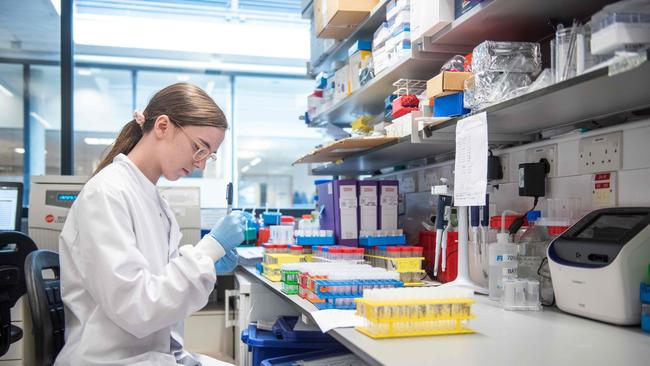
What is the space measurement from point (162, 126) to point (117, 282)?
0.50m

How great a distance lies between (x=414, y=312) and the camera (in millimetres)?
1152

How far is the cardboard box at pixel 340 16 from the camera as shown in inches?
94.4

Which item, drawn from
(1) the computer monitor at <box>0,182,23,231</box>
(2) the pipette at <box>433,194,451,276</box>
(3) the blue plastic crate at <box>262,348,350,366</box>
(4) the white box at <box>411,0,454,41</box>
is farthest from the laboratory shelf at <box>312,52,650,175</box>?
(1) the computer monitor at <box>0,182,23,231</box>

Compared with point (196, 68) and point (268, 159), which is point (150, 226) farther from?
point (268, 159)

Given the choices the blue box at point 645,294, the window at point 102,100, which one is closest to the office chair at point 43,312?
the blue box at point 645,294

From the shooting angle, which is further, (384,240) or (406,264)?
(384,240)

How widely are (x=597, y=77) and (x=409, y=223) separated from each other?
1.71m

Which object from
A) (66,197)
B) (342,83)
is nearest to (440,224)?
(342,83)

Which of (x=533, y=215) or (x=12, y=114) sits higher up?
(x=12, y=114)

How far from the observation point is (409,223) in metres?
2.63

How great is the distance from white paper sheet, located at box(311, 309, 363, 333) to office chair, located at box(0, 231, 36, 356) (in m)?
1.68

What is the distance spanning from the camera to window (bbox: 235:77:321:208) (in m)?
5.90

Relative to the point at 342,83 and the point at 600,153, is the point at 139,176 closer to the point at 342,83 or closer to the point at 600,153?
the point at 600,153

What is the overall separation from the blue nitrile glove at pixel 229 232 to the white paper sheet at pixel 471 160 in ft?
2.19
